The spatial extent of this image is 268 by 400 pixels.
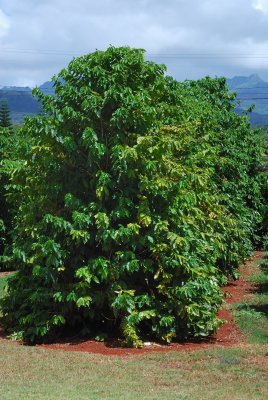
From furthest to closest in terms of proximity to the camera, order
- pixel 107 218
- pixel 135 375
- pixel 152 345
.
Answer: pixel 152 345 → pixel 107 218 → pixel 135 375

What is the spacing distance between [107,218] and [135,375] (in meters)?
2.75

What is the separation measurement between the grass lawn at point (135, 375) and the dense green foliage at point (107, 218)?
35.4 inches

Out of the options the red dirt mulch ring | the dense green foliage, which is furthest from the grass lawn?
the dense green foliage

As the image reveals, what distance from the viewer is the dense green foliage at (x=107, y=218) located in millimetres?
10477

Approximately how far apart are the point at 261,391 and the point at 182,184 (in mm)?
4050

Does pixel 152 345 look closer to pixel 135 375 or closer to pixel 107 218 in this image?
pixel 135 375

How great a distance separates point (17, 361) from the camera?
9188mm

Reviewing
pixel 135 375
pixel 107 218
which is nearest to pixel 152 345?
Answer: pixel 135 375

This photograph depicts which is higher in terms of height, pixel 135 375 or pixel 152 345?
pixel 135 375

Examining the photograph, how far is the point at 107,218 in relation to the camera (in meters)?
10.3

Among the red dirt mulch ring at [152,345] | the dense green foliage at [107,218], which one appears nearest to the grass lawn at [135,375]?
the red dirt mulch ring at [152,345]

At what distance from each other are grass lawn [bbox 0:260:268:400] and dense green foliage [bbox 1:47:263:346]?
2.95 feet

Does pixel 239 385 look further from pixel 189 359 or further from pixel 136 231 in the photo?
pixel 136 231

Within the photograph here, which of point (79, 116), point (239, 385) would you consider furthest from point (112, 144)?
point (239, 385)
